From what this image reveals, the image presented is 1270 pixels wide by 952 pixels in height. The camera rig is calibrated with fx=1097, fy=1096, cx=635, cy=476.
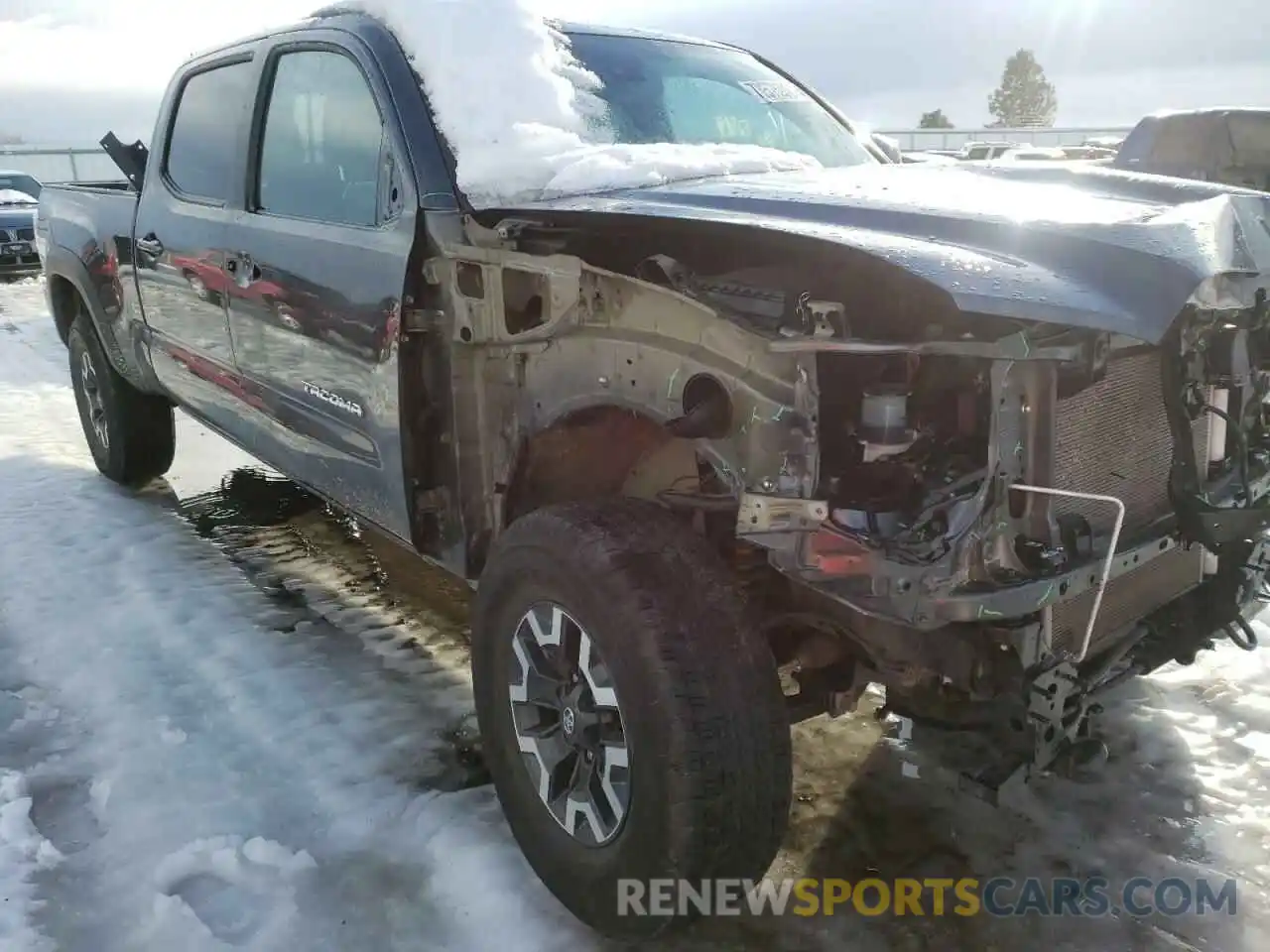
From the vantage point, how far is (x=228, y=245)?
365cm

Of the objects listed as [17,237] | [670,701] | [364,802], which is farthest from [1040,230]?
[17,237]

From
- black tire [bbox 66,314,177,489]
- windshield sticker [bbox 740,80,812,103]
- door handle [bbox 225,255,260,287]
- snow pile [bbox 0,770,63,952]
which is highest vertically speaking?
windshield sticker [bbox 740,80,812,103]

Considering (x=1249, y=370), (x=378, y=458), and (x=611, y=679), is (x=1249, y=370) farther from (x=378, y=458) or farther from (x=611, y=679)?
(x=378, y=458)

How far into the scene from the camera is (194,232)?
394 cm

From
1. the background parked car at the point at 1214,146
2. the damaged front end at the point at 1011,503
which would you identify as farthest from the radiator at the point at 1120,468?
the background parked car at the point at 1214,146

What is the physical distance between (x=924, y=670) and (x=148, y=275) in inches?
142

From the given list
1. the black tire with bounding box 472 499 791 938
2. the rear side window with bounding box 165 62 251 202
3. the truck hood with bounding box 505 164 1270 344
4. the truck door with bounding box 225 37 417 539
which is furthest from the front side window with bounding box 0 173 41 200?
the black tire with bounding box 472 499 791 938

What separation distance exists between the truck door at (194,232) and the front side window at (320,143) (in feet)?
0.80

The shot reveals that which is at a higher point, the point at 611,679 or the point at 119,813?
the point at 611,679

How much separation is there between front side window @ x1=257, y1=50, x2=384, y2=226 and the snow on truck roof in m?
0.18

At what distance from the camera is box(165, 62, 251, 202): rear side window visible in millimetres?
3787

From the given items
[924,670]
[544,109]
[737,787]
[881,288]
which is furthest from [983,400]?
[544,109]

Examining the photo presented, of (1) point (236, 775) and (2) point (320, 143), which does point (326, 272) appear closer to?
(2) point (320, 143)

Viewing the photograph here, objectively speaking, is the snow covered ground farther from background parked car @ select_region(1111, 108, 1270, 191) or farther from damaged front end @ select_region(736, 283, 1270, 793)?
background parked car @ select_region(1111, 108, 1270, 191)
